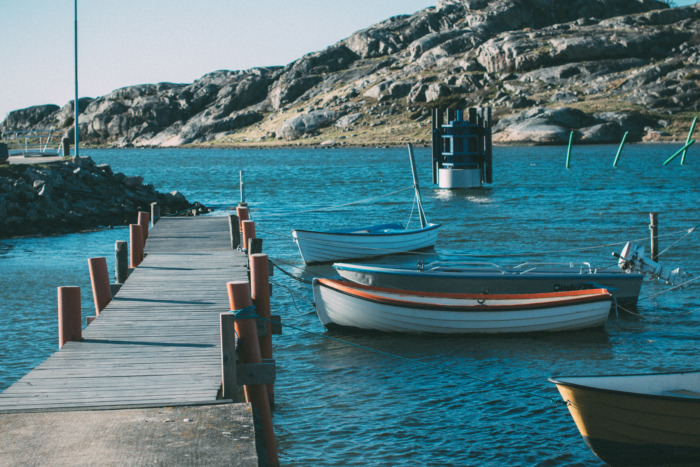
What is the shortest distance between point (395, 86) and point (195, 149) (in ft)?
188

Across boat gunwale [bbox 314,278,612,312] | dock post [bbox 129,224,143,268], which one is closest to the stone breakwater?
dock post [bbox 129,224,143,268]

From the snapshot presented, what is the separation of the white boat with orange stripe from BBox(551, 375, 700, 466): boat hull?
5221 millimetres

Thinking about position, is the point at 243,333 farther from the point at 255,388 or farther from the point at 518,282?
the point at 518,282

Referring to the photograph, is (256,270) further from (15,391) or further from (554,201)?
(554,201)

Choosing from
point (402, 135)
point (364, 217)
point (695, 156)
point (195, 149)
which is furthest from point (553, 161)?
point (195, 149)

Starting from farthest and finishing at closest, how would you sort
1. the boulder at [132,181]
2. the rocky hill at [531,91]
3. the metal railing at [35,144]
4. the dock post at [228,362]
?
the rocky hill at [531,91] → the metal railing at [35,144] → the boulder at [132,181] → the dock post at [228,362]

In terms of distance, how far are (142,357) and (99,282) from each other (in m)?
3.03

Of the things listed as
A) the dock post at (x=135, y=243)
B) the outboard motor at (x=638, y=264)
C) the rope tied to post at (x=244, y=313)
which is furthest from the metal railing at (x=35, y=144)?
the rope tied to post at (x=244, y=313)

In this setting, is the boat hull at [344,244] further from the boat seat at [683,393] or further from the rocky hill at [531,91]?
the rocky hill at [531,91]

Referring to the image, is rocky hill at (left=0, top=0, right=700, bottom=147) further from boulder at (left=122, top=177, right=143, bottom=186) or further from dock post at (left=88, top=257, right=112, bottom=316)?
dock post at (left=88, top=257, right=112, bottom=316)

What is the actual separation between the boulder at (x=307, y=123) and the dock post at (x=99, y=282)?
6516 inches

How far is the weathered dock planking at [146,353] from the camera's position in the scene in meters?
6.96

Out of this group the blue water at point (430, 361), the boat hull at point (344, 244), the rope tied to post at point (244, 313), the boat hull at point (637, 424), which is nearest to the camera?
the boat hull at point (637, 424)

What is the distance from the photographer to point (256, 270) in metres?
9.66
